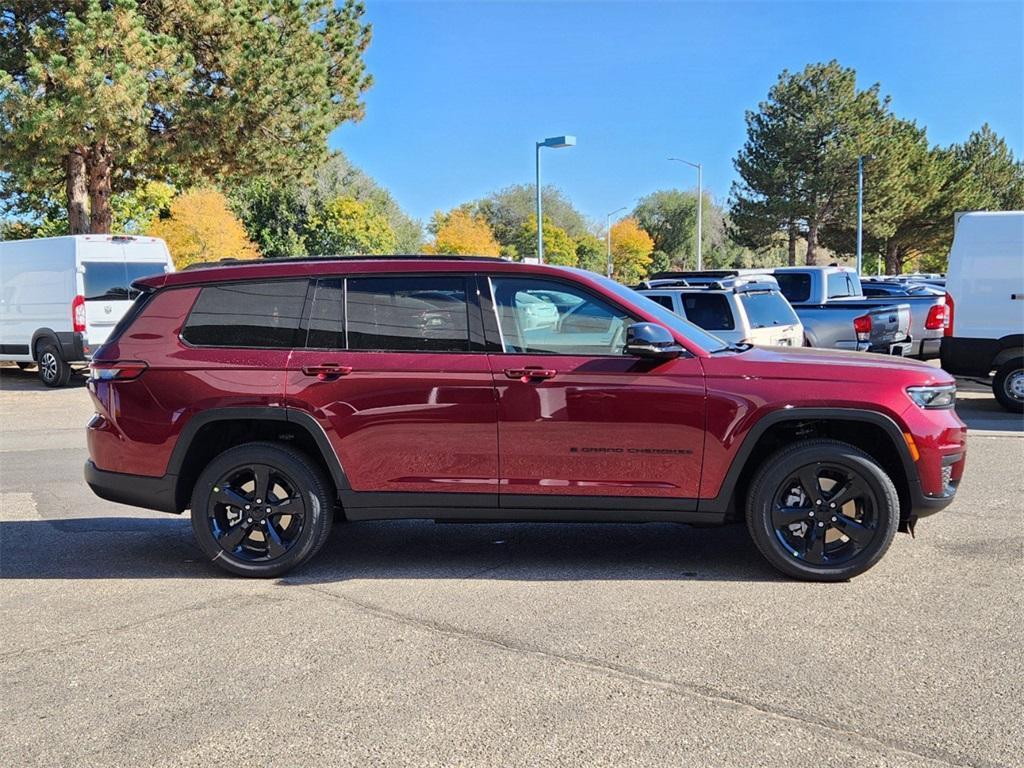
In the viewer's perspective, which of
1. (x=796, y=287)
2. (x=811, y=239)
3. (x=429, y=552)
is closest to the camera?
(x=429, y=552)

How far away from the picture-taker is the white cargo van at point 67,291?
595 inches

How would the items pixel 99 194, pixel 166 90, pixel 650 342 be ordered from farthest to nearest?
pixel 99 194, pixel 166 90, pixel 650 342

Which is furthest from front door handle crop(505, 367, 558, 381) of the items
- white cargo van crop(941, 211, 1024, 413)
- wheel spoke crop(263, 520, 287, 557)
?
white cargo van crop(941, 211, 1024, 413)

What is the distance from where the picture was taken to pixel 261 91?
67.6ft

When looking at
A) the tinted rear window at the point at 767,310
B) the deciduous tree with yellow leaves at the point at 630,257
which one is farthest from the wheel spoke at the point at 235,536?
the deciduous tree with yellow leaves at the point at 630,257

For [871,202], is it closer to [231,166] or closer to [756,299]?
[231,166]

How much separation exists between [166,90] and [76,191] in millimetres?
3464

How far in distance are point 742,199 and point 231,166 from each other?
41474 millimetres

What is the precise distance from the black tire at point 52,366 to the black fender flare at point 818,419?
14.0 meters

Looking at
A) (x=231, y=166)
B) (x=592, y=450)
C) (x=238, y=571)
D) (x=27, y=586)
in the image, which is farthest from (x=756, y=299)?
(x=231, y=166)

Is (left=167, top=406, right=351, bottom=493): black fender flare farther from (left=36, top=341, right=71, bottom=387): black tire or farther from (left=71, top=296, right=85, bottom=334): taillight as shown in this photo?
(left=36, top=341, right=71, bottom=387): black tire

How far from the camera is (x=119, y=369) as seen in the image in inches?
205

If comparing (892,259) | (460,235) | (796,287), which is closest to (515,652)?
(796,287)

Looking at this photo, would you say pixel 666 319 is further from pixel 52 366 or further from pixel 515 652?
pixel 52 366
